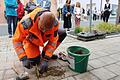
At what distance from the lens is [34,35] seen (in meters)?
2.56

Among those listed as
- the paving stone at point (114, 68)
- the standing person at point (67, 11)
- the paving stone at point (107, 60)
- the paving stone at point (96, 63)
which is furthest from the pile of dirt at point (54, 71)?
the standing person at point (67, 11)

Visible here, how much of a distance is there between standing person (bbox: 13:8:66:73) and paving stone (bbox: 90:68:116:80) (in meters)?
0.90

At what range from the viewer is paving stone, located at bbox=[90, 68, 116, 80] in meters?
2.80

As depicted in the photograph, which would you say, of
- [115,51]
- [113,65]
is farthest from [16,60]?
[115,51]

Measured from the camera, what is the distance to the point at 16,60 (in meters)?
3.48

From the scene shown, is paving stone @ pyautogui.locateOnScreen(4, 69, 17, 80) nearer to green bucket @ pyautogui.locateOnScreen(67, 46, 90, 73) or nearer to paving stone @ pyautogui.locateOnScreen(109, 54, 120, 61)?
green bucket @ pyautogui.locateOnScreen(67, 46, 90, 73)

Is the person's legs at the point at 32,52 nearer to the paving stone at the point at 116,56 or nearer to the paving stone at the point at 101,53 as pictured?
the paving stone at the point at 101,53

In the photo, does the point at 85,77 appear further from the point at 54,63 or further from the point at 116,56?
the point at 116,56

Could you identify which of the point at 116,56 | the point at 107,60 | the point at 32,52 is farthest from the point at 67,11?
the point at 32,52

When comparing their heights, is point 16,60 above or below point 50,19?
below

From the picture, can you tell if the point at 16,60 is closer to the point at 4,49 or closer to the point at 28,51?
the point at 28,51

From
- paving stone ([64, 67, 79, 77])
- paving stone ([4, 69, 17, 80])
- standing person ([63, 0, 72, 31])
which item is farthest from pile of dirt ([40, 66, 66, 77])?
standing person ([63, 0, 72, 31])

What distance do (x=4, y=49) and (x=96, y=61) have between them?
2.41 meters

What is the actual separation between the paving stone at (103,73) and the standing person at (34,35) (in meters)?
0.90
